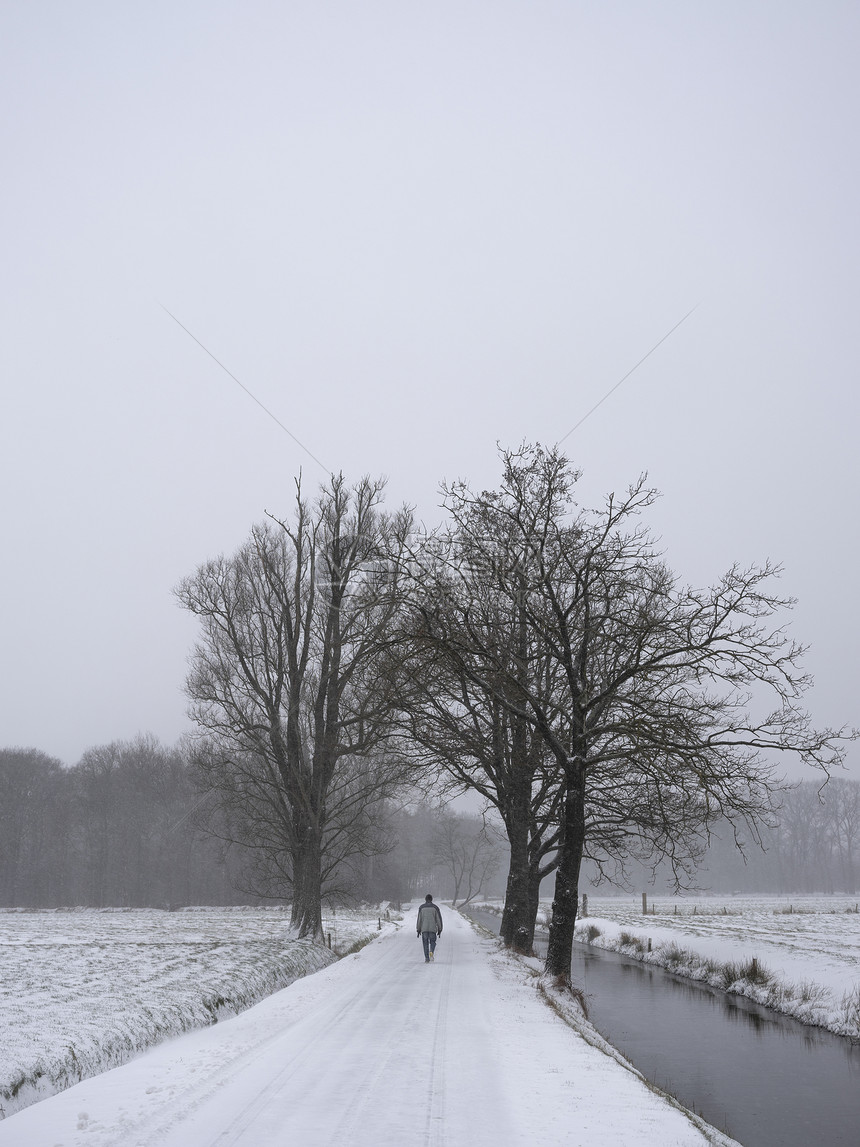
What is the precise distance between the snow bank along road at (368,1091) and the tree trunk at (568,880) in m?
3.70

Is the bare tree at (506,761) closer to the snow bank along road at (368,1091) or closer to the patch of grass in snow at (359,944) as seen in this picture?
the patch of grass in snow at (359,944)

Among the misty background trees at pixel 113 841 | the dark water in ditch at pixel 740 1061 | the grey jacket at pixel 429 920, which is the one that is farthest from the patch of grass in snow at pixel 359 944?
the misty background trees at pixel 113 841

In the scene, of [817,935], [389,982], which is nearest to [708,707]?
[389,982]

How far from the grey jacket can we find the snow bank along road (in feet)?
26.4

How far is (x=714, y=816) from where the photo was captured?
15234 millimetres

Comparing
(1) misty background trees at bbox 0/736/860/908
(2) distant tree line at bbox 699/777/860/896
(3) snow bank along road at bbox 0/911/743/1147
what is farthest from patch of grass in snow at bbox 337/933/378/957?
(2) distant tree line at bbox 699/777/860/896

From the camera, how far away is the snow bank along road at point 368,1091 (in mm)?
6332

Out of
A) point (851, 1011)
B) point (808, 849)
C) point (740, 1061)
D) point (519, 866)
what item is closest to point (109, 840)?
point (519, 866)

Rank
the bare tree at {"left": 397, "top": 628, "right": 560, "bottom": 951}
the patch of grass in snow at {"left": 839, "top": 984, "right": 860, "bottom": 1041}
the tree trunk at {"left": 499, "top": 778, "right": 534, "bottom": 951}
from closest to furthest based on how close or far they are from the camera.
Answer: the patch of grass in snow at {"left": 839, "top": 984, "right": 860, "bottom": 1041} < the bare tree at {"left": 397, "top": 628, "right": 560, "bottom": 951} < the tree trunk at {"left": 499, "top": 778, "right": 534, "bottom": 951}

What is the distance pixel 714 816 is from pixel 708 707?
8.12 ft

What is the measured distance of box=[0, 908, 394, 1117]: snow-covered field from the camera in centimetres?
870

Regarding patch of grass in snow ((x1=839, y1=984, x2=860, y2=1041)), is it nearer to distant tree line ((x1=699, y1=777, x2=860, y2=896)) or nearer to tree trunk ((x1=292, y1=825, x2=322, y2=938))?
tree trunk ((x1=292, y1=825, x2=322, y2=938))

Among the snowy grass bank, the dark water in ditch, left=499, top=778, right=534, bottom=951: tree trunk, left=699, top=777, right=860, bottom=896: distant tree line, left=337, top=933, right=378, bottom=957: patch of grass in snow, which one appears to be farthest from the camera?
left=699, top=777, right=860, bottom=896: distant tree line

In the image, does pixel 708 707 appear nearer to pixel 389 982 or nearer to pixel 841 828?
pixel 389 982
